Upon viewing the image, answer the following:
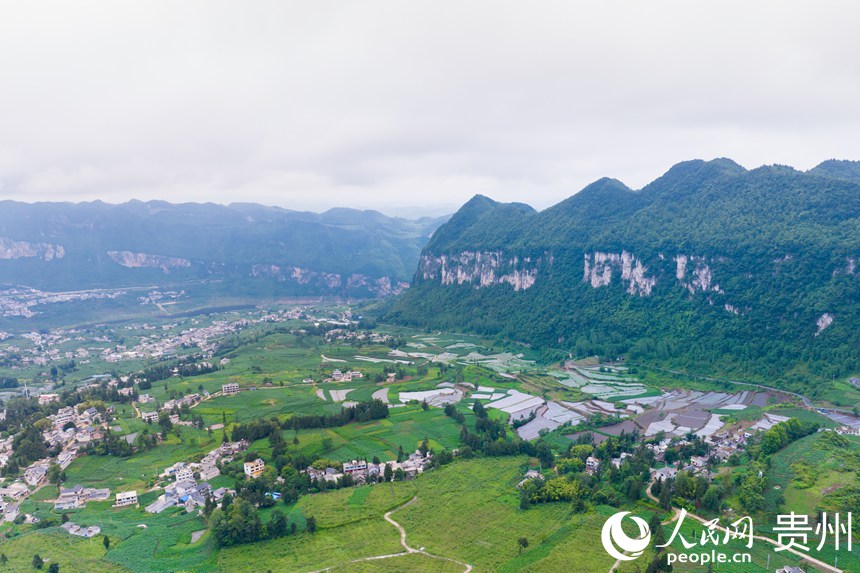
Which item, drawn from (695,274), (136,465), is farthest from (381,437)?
(695,274)

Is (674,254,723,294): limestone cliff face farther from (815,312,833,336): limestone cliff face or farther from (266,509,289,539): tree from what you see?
(266,509,289,539): tree

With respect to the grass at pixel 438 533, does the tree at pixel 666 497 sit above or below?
above

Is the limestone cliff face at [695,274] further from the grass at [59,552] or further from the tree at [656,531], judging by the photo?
the grass at [59,552]

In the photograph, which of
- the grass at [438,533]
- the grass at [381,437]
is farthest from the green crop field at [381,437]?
the grass at [438,533]

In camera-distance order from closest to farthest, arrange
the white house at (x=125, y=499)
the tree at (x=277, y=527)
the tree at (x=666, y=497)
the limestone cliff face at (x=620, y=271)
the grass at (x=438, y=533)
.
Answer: the grass at (x=438, y=533) < the tree at (x=277, y=527) < the tree at (x=666, y=497) < the white house at (x=125, y=499) < the limestone cliff face at (x=620, y=271)

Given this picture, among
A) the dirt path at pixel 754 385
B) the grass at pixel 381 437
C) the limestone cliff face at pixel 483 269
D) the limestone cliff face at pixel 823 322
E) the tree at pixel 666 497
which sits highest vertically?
the limestone cliff face at pixel 483 269

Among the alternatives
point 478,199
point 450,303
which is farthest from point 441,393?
point 478,199
